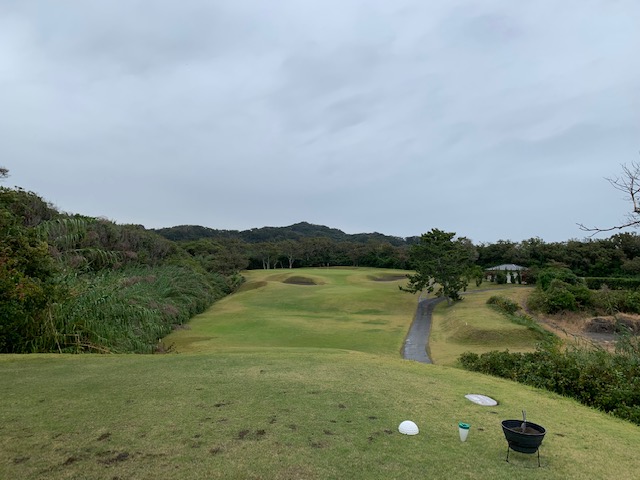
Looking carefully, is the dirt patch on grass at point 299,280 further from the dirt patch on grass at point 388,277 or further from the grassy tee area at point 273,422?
the grassy tee area at point 273,422

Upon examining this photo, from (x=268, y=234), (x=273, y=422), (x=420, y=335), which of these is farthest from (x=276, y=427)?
(x=268, y=234)

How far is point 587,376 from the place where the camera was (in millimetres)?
7766

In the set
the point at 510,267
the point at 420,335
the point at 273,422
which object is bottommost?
the point at 420,335

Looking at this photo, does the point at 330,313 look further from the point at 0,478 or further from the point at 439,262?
the point at 0,478

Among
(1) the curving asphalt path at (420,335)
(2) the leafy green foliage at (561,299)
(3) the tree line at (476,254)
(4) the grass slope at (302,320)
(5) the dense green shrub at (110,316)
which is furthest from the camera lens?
(3) the tree line at (476,254)

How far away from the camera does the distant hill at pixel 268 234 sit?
93875 mm

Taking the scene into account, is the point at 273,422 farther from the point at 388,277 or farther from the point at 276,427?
the point at 388,277

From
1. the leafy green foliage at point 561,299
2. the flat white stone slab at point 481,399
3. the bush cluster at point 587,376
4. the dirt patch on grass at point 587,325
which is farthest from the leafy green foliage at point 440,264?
the flat white stone slab at point 481,399

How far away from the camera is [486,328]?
848 inches

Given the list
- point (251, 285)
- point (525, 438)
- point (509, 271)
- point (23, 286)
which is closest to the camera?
point (525, 438)

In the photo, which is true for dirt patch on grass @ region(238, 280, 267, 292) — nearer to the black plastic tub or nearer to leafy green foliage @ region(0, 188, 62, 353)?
leafy green foliage @ region(0, 188, 62, 353)

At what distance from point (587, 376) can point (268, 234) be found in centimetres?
10867

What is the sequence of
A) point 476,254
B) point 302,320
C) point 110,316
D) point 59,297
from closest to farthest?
point 59,297
point 110,316
point 302,320
point 476,254

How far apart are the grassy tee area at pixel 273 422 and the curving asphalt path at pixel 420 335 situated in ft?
33.4
